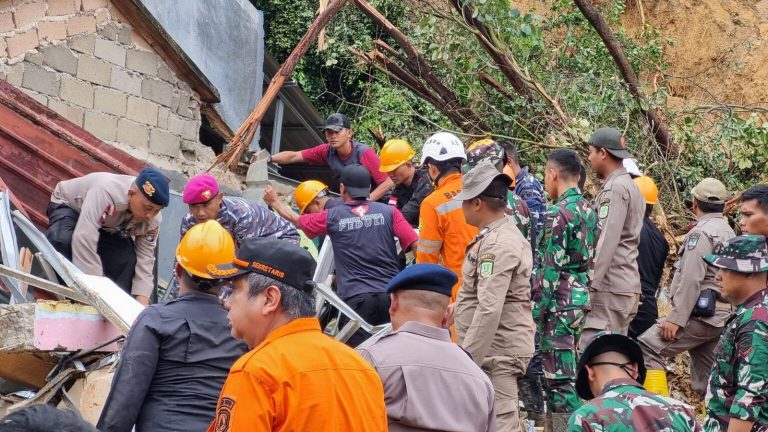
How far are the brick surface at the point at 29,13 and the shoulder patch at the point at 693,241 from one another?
6.16 meters

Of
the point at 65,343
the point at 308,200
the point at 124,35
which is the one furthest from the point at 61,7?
the point at 65,343

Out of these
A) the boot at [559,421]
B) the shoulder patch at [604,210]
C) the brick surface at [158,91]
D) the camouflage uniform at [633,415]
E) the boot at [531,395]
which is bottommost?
the boot at [531,395]

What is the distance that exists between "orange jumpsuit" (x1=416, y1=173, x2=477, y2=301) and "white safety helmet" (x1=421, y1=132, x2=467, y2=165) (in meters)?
0.33

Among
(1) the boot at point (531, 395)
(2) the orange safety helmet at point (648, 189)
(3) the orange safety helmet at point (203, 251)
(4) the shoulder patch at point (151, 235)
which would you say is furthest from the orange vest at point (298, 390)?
(2) the orange safety helmet at point (648, 189)

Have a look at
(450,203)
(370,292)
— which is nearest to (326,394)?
(450,203)

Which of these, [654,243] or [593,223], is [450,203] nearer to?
[593,223]

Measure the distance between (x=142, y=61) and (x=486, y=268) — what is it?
5932mm

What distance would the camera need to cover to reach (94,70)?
9625 millimetres

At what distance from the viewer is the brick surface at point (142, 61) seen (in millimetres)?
9969

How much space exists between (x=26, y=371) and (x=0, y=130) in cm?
296

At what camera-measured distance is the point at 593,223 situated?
6.37 metres

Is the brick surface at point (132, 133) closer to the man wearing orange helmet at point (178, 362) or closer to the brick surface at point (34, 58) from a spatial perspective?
the brick surface at point (34, 58)

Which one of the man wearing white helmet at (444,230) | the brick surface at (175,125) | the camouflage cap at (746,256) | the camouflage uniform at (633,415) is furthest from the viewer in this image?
the brick surface at (175,125)

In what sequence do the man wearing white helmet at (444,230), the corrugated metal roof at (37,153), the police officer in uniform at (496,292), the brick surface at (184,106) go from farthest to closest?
the brick surface at (184,106) → the corrugated metal roof at (37,153) → the man wearing white helmet at (444,230) → the police officer in uniform at (496,292)
